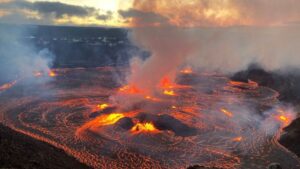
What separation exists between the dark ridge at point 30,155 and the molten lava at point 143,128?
13.6 metres

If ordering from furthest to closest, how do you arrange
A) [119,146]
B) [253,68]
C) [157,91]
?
[253,68]
[157,91]
[119,146]

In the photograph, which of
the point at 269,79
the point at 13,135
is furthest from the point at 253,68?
the point at 13,135

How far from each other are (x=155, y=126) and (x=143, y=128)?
2.11 metres

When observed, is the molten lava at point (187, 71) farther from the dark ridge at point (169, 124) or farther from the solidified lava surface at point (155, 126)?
the dark ridge at point (169, 124)

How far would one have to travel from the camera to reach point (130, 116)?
62344 millimetres

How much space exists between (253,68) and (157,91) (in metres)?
67.8

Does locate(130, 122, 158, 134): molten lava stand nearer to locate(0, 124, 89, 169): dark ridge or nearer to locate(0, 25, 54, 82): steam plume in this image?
locate(0, 124, 89, 169): dark ridge

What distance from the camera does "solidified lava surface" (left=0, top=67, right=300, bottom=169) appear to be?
4731 centimetres

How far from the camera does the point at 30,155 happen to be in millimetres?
39156

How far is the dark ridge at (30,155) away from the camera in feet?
115

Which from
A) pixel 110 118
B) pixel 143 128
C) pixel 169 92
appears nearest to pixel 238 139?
pixel 143 128

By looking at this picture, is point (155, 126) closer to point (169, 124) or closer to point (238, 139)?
point (169, 124)

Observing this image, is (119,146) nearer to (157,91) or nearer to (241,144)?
(241,144)

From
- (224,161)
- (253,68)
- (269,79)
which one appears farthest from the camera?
(253,68)
